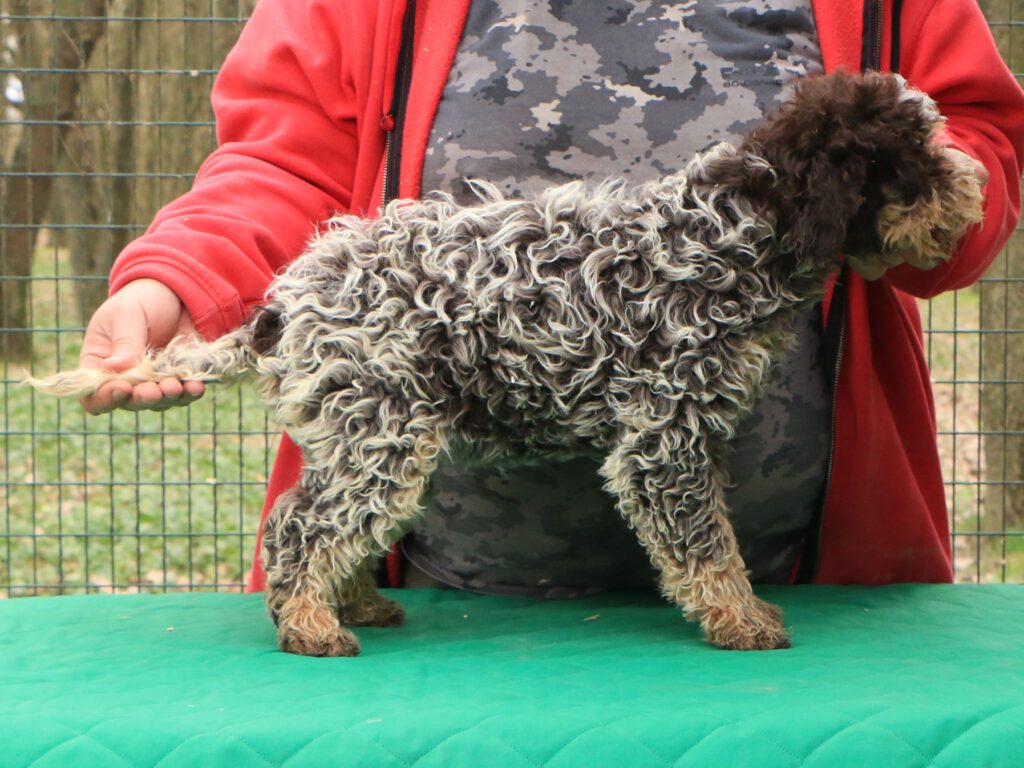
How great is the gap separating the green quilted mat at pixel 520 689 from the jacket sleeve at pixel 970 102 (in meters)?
0.93

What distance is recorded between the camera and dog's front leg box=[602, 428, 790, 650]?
294 centimetres

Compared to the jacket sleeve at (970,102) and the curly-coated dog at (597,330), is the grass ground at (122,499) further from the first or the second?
the jacket sleeve at (970,102)

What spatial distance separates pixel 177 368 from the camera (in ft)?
9.50

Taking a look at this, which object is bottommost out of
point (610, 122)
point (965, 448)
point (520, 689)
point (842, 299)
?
point (965, 448)

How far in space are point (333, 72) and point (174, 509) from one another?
6942 millimetres

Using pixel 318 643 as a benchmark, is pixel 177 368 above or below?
above

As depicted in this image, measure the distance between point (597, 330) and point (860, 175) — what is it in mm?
707

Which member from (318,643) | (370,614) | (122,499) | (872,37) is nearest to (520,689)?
(318,643)

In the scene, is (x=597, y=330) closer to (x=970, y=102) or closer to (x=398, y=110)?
(x=398, y=110)

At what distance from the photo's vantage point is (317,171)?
356cm

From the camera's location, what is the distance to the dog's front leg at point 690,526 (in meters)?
2.94

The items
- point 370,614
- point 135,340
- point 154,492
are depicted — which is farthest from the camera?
point 154,492

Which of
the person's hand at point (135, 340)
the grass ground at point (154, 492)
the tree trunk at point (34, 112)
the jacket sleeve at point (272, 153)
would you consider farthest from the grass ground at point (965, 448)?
the tree trunk at point (34, 112)

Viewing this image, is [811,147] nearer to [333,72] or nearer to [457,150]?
[457,150]
